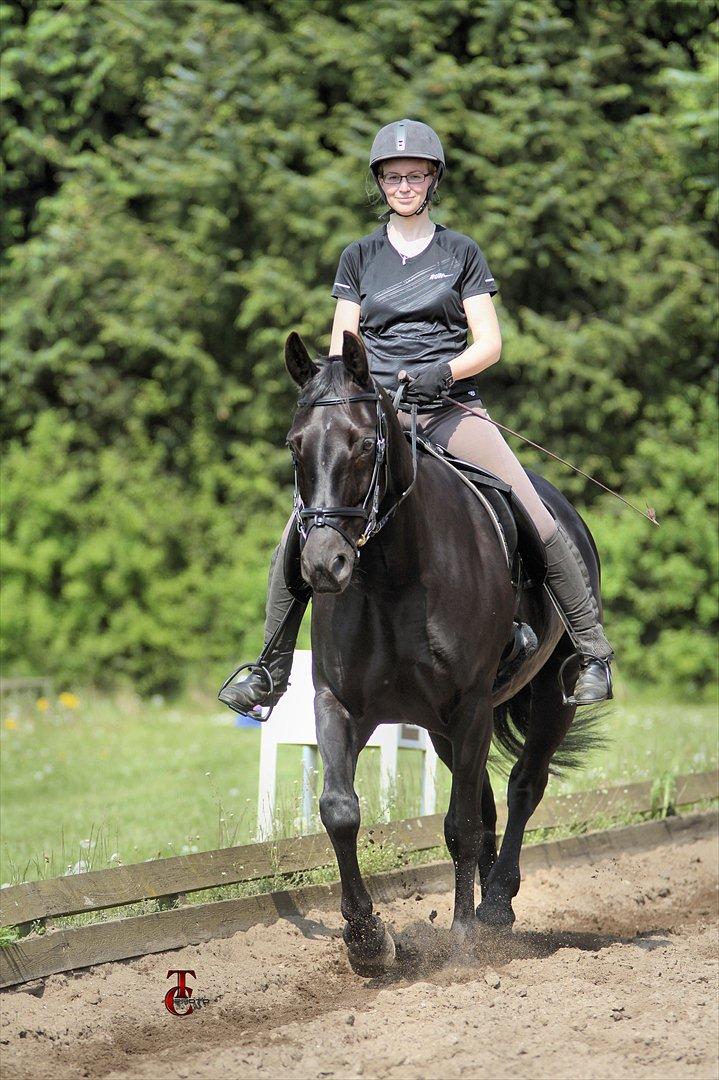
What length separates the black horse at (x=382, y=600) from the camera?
474cm

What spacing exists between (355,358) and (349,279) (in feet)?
3.44

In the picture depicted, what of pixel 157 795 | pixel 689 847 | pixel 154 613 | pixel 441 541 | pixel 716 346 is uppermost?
pixel 441 541

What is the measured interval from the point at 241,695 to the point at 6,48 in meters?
11.3

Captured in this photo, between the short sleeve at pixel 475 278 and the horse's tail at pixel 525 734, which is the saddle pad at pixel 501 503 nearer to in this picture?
the short sleeve at pixel 475 278

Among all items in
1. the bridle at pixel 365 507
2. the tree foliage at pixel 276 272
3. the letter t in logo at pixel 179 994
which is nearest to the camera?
the bridle at pixel 365 507

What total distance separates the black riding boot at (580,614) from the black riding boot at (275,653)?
1.16m

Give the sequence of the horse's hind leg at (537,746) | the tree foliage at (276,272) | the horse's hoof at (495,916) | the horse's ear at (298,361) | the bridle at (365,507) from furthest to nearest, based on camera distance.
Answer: the tree foliage at (276,272), the horse's hind leg at (537,746), the horse's hoof at (495,916), the horse's ear at (298,361), the bridle at (365,507)

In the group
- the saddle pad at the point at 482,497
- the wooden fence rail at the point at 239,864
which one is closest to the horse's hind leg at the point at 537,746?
the wooden fence rail at the point at 239,864

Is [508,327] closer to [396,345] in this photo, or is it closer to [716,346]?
[716,346]

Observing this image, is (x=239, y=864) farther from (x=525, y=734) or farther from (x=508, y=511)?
(x=508, y=511)

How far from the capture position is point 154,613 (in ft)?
48.4

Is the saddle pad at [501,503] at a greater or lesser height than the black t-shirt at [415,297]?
lesser

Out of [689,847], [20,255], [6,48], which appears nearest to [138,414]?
[20,255]

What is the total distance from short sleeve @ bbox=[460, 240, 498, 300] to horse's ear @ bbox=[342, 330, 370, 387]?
100 centimetres
